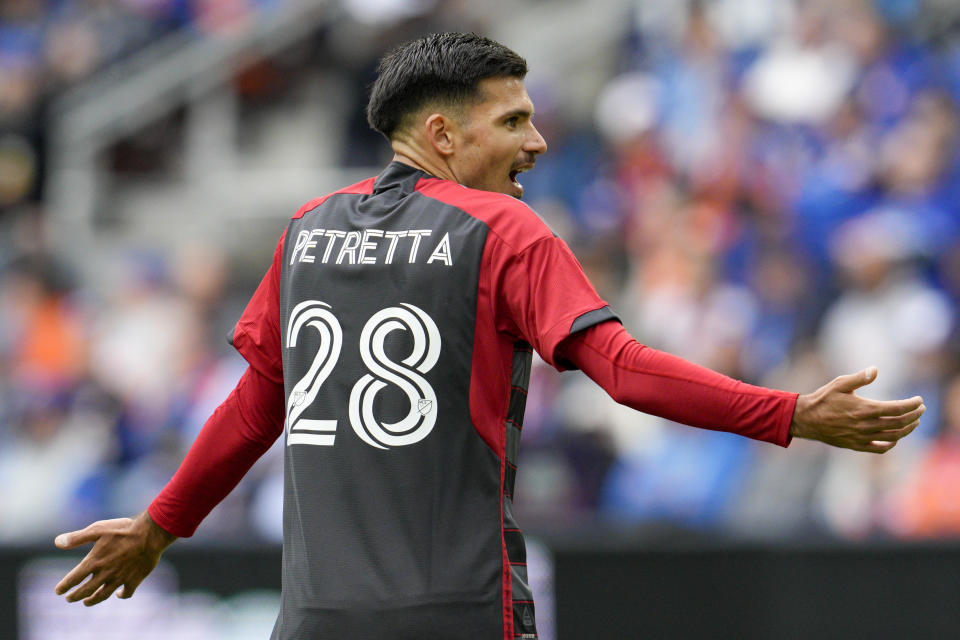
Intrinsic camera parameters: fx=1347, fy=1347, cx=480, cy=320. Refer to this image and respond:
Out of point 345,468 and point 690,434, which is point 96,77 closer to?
point 690,434

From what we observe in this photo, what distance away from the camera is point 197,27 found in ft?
38.1

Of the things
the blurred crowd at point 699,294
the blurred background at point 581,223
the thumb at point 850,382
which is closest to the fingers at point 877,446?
the thumb at point 850,382

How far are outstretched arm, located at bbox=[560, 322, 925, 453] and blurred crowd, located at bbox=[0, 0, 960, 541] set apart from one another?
4.22m

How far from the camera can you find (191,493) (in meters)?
3.26

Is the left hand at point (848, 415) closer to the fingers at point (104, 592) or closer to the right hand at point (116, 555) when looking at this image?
the right hand at point (116, 555)

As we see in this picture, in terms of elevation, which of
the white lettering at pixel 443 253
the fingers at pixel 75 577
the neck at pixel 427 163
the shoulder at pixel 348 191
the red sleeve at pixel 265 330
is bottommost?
the fingers at pixel 75 577

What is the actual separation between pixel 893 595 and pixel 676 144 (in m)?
4.30

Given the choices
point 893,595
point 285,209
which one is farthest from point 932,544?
point 285,209

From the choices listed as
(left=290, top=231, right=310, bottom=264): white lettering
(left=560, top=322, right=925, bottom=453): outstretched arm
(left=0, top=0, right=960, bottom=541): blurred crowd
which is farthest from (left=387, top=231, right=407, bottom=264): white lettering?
(left=0, top=0, right=960, bottom=541): blurred crowd

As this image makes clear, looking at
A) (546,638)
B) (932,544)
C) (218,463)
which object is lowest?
(546,638)

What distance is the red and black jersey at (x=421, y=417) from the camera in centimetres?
275

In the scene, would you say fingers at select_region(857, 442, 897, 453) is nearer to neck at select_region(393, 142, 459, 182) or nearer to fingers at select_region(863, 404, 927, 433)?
fingers at select_region(863, 404, 927, 433)

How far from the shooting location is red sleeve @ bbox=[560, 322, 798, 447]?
8.48ft

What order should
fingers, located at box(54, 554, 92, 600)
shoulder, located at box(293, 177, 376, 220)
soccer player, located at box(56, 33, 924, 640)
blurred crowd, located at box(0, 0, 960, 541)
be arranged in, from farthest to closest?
blurred crowd, located at box(0, 0, 960, 541) < fingers, located at box(54, 554, 92, 600) < shoulder, located at box(293, 177, 376, 220) < soccer player, located at box(56, 33, 924, 640)
